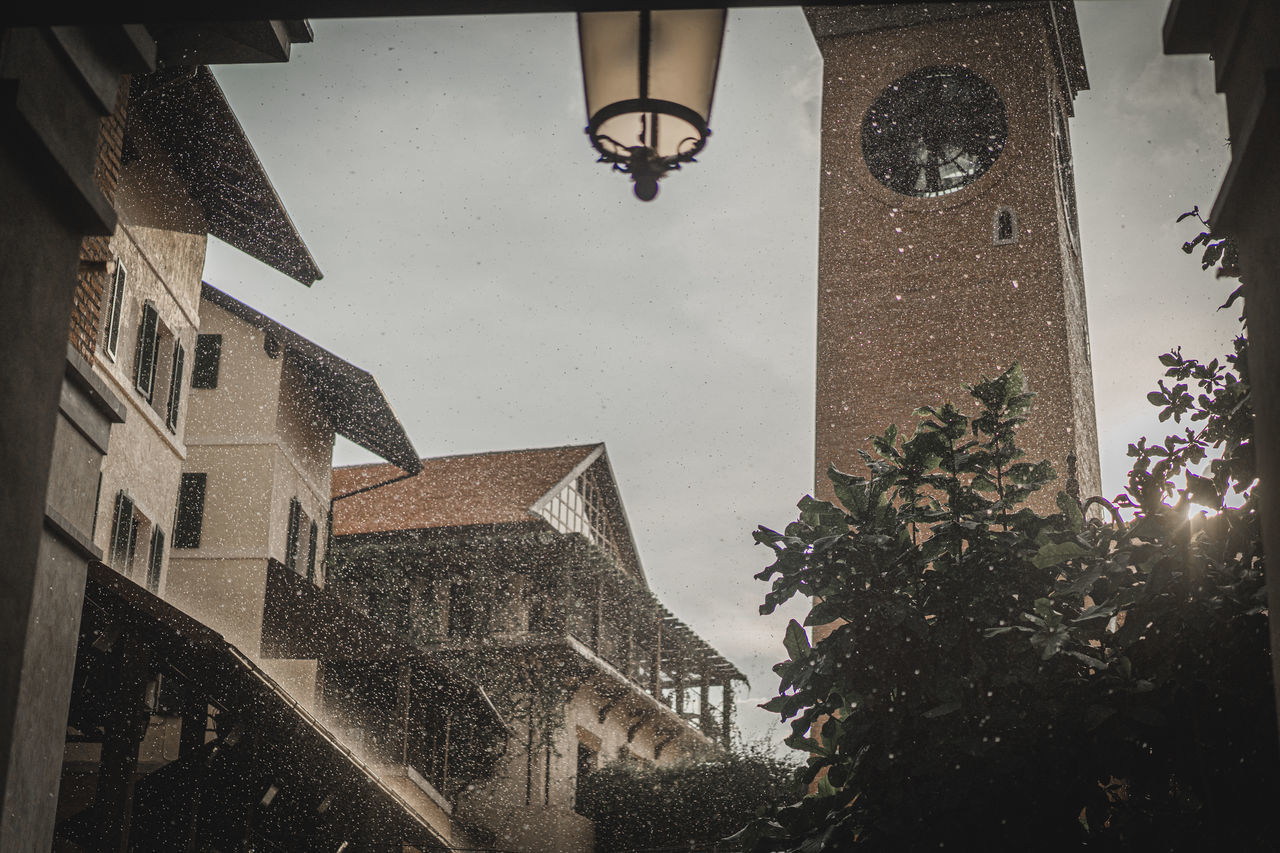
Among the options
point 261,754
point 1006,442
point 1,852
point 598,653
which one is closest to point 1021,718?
point 1006,442

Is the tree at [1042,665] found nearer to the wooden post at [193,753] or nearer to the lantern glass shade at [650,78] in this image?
the lantern glass shade at [650,78]

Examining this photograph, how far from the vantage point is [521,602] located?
2633 cm

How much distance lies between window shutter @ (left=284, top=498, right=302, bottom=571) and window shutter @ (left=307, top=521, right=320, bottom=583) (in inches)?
29.2

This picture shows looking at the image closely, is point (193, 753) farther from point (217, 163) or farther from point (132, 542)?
point (217, 163)

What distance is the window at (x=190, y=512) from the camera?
20.3m

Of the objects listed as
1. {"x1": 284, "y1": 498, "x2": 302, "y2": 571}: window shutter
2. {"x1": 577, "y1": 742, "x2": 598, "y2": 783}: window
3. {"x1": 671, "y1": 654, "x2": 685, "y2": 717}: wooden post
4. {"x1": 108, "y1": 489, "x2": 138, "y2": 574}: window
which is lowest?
{"x1": 577, "y1": 742, "x2": 598, "y2": 783}: window

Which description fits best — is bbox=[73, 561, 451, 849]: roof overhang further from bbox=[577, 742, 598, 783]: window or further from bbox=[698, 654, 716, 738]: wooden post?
bbox=[698, 654, 716, 738]: wooden post

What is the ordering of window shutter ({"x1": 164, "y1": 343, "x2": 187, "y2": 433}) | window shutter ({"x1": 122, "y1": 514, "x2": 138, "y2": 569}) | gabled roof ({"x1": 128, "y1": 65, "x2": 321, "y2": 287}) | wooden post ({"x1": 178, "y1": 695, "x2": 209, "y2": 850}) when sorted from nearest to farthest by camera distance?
wooden post ({"x1": 178, "y1": 695, "x2": 209, "y2": 850})
gabled roof ({"x1": 128, "y1": 65, "x2": 321, "y2": 287})
window shutter ({"x1": 122, "y1": 514, "x2": 138, "y2": 569})
window shutter ({"x1": 164, "y1": 343, "x2": 187, "y2": 433})

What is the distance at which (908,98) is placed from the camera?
28.0 metres

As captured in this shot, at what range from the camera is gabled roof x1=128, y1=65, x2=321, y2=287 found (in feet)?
43.0

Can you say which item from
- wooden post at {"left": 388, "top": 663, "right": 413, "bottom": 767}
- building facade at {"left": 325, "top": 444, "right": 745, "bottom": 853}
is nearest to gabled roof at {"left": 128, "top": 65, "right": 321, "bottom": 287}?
wooden post at {"left": 388, "top": 663, "right": 413, "bottom": 767}

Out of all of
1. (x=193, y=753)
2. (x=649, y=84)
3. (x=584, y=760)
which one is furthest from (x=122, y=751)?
(x=584, y=760)

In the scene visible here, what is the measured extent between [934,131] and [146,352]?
18.6 metres

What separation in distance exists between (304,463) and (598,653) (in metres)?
7.79
